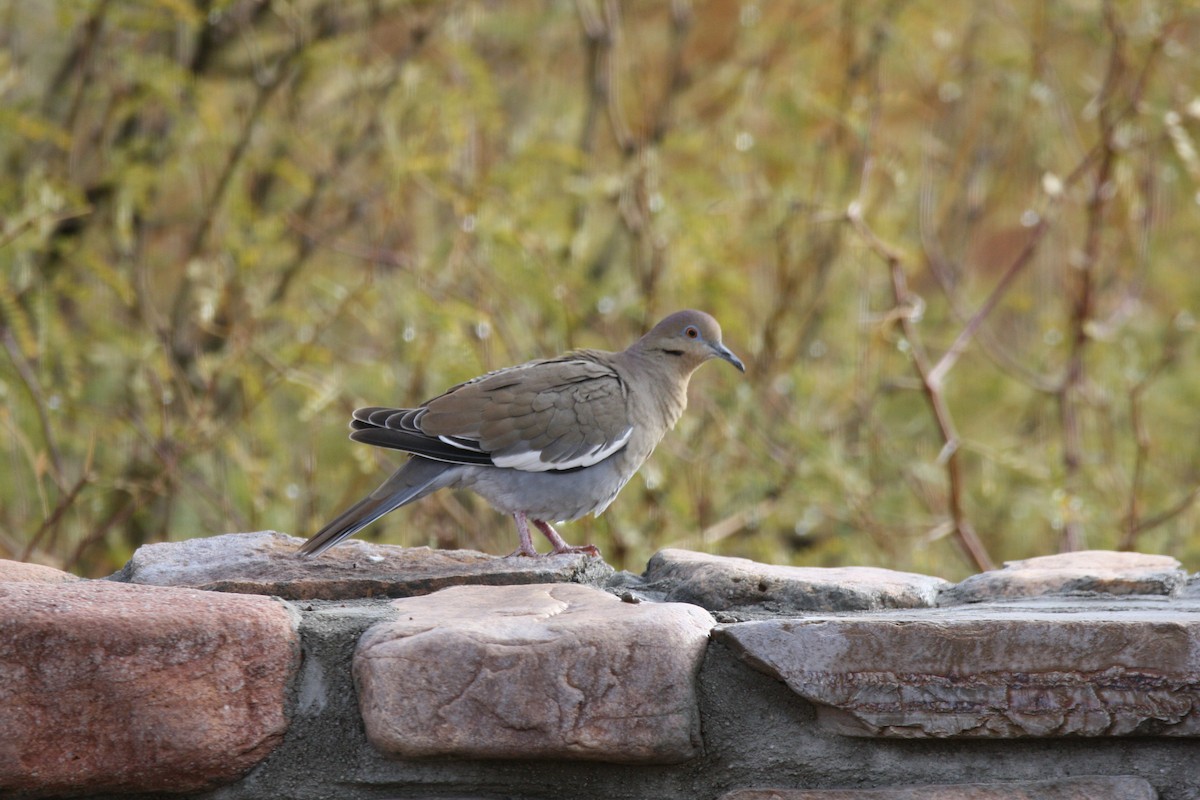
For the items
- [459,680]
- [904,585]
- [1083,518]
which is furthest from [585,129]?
[459,680]

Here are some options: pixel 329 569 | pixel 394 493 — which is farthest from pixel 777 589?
pixel 394 493

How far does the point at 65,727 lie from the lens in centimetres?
175

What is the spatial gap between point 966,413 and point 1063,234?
4.09 ft

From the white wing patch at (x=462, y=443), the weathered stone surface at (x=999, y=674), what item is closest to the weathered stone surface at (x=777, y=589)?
the weathered stone surface at (x=999, y=674)

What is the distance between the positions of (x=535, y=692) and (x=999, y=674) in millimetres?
640

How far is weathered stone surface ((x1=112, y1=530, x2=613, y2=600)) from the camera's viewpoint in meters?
2.16

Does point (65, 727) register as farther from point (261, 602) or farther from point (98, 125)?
point (98, 125)

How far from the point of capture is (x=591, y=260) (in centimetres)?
658

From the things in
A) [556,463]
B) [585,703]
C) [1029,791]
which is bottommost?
[1029,791]

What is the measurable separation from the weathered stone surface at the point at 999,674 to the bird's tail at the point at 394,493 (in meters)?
1.03

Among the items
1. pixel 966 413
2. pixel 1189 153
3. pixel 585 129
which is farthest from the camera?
pixel 966 413

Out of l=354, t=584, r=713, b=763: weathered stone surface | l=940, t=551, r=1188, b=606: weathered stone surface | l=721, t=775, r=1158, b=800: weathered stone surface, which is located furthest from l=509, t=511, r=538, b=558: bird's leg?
l=721, t=775, r=1158, b=800: weathered stone surface

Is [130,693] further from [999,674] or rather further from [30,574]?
[999,674]

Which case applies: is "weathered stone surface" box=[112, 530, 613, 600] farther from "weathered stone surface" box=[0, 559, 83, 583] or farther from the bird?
the bird
